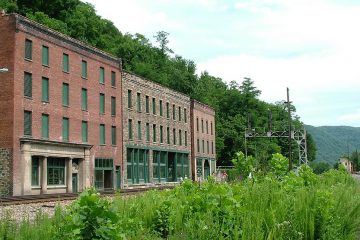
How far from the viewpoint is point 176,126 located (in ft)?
202

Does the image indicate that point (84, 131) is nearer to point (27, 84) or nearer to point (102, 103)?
point (102, 103)

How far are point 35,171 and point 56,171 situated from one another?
276 centimetres

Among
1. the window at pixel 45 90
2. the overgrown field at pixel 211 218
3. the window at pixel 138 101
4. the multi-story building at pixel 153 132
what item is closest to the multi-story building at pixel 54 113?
the window at pixel 45 90

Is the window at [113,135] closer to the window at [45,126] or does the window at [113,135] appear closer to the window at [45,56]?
the window at [45,126]

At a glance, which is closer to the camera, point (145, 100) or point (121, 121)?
point (121, 121)

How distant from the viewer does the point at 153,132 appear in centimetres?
5531

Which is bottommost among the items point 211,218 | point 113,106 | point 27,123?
point 211,218

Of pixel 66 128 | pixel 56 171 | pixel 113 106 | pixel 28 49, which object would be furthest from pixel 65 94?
pixel 113 106

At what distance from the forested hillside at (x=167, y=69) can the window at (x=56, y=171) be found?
2120cm

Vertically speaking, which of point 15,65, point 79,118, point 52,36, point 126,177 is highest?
point 52,36

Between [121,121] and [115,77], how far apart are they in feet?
15.0

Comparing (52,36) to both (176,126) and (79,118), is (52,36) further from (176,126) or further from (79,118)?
(176,126)

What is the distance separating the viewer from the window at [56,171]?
3750 centimetres

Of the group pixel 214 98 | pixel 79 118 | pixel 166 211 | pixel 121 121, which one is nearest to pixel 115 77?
pixel 121 121
